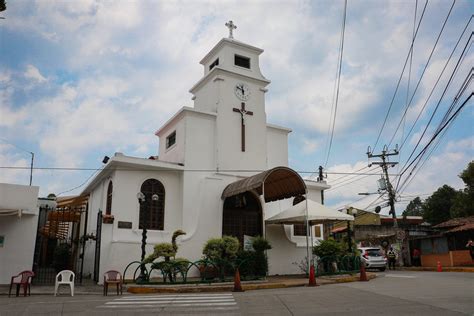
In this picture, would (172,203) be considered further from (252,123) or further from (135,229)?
(252,123)

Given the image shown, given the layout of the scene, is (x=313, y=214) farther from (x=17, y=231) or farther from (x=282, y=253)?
(x=17, y=231)

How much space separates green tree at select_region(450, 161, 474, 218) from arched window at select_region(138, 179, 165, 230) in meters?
30.1

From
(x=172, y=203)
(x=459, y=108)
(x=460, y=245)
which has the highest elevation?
(x=459, y=108)

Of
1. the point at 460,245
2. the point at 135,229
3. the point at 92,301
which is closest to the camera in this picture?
the point at 92,301

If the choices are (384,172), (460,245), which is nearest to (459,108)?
(460,245)

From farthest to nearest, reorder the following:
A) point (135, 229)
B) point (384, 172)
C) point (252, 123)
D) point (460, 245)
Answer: point (384, 172)
point (460, 245)
point (252, 123)
point (135, 229)

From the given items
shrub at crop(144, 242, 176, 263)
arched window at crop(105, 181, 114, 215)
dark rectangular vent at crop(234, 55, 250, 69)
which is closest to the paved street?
shrub at crop(144, 242, 176, 263)

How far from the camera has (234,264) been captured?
15.5 metres

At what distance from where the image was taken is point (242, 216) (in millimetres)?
20969

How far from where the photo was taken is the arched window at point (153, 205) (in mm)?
18717

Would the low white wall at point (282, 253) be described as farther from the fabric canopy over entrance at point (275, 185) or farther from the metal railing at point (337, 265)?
the metal railing at point (337, 265)

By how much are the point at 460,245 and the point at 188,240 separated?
18.0 m

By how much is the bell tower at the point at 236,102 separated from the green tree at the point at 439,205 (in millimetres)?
35521

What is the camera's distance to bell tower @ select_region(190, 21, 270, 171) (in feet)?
70.0
